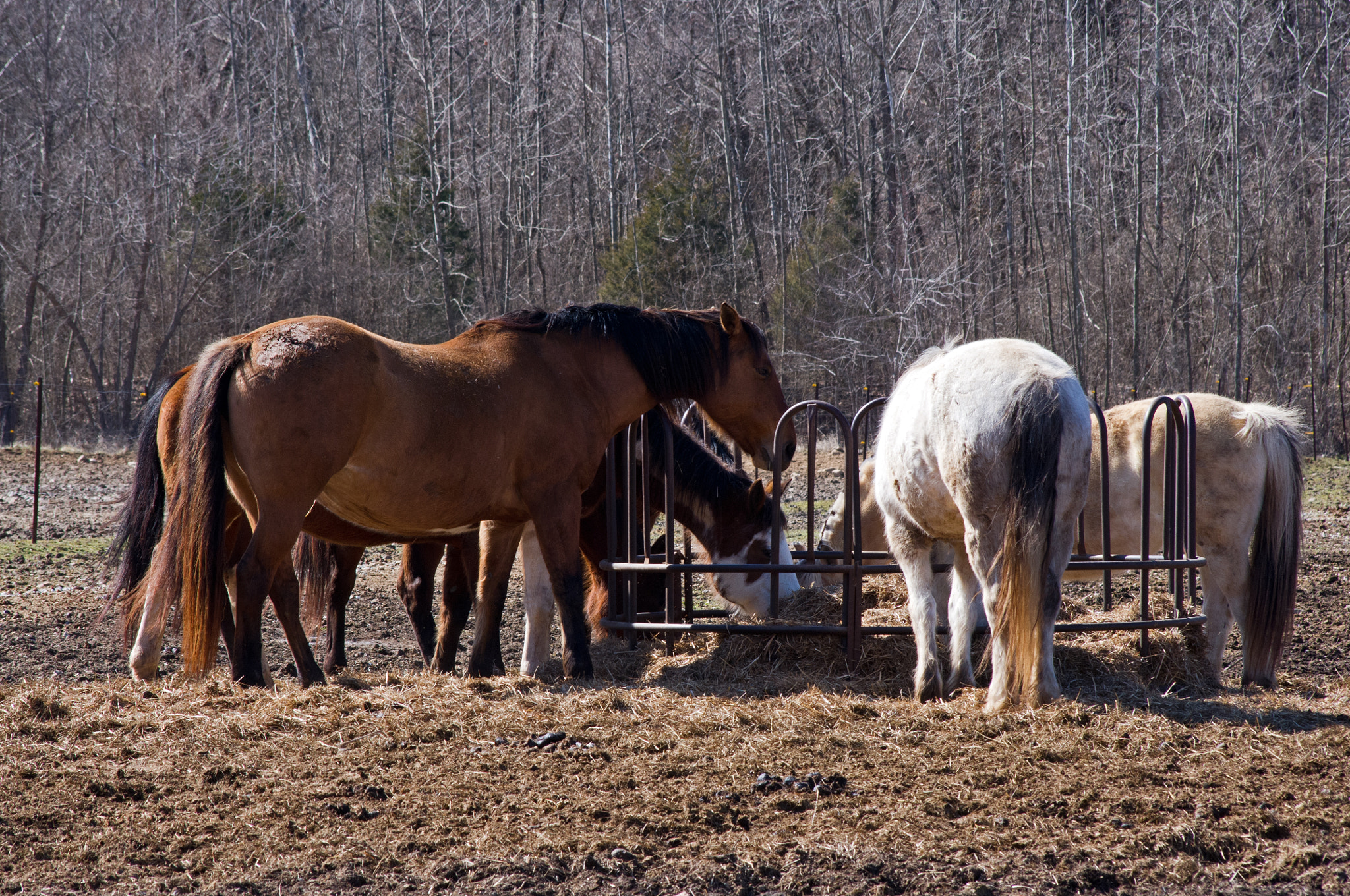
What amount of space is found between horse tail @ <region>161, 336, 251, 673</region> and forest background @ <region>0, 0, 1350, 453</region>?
17644 mm

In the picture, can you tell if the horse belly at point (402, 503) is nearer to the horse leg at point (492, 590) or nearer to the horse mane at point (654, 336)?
the horse leg at point (492, 590)

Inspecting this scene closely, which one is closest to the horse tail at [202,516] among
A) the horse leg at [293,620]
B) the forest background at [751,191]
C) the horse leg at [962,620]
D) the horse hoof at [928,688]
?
the horse leg at [293,620]

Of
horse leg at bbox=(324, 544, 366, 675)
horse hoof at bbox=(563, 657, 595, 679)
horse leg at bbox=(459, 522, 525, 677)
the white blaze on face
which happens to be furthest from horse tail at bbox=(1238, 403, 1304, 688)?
horse leg at bbox=(324, 544, 366, 675)

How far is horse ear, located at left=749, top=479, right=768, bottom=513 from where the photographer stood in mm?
5398

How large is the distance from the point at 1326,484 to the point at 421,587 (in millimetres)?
12858

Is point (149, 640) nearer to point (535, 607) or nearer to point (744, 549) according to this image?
point (535, 607)

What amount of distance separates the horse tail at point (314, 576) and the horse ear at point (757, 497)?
8.23 feet

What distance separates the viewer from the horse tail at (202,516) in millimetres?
4109

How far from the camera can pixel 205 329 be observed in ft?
77.8

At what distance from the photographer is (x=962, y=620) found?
4.31 m

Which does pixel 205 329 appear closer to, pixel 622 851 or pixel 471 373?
pixel 471 373

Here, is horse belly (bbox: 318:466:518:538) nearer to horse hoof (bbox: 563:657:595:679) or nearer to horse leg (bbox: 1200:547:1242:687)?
horse hoof (bbox: 563:657:595:679)

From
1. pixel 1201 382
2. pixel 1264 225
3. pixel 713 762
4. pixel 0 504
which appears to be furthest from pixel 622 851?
pixel 1264 225

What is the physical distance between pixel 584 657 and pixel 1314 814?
2.98 metres
